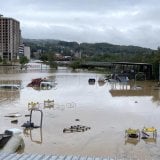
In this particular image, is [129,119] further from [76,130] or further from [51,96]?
[51,96]

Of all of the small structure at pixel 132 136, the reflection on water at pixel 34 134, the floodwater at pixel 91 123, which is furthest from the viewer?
the small structure at pixel 132 136

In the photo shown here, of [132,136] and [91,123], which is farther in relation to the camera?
[91,123]

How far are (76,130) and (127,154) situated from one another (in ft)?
21.5

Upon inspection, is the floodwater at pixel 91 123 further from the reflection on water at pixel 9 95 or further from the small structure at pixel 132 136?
the small structure at pixel 132 136

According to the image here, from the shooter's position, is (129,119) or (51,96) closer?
(129,119)

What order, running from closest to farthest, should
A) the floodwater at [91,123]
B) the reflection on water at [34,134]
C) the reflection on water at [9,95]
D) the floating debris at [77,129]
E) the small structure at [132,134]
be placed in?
the floodwater at [91,123] → the reflection on water at [34,134] → the small structure at [132,134] → the floating debris at [77,129] → the reflection on water at [9,95]

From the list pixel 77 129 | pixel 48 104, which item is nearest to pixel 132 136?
pixel 77 129

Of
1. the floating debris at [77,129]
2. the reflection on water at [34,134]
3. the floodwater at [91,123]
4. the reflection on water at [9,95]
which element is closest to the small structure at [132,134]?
the floodwater at [91,123]

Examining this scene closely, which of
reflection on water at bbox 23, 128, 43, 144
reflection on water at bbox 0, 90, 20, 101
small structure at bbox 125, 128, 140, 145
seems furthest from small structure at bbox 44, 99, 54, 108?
small structure at bbox 125, 128, 140, 145

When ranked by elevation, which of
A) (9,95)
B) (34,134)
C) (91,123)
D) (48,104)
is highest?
(9,95)

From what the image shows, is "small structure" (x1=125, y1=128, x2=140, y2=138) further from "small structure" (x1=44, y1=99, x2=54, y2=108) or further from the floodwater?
"small structure" (x1=44, y1=99, x2=54, y2=108)

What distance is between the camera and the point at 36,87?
214 feet

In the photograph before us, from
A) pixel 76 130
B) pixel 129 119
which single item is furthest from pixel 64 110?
pixel 76 130

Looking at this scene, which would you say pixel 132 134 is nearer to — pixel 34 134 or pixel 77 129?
pixel 77 129
